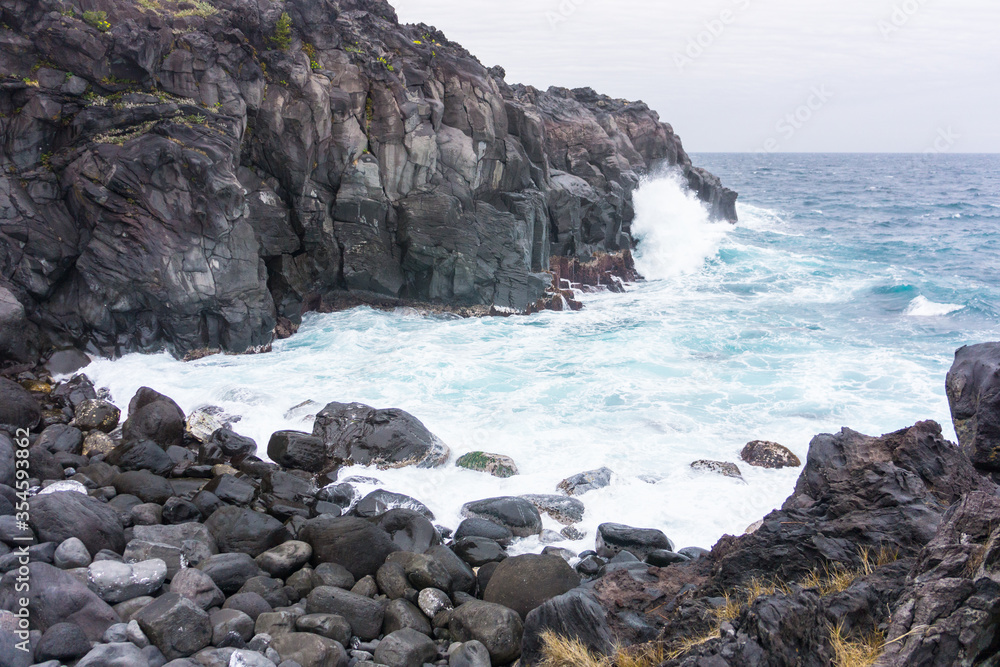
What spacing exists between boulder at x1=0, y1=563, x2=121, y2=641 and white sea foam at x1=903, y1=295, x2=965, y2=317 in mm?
27129

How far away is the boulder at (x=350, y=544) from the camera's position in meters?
9.30

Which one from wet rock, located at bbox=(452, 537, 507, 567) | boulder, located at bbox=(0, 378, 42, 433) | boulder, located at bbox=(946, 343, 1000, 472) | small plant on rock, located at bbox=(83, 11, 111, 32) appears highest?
small plant on rock, located at bbox=(83, 11, 111, 32)

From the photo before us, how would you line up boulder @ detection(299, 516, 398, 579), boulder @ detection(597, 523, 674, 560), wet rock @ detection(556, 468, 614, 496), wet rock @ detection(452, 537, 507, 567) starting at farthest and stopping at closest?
wet rock @ detection(556, 468, 614, 496)
boulder @ detection(597, 523, 674, 560)
wet rock @ detection(452, 537, 507, 567)
boulder @ detection(299, 516, 398, 579)

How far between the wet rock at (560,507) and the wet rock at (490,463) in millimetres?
1155

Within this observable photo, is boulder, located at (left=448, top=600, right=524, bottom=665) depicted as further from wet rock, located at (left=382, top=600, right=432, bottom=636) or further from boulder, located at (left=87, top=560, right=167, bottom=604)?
boulder, located at (left=87, top=560, right=167, bottom=604)

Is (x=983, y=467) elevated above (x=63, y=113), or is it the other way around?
(x=63, y=113)

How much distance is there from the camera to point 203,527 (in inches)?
382

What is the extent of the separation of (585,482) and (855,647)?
7.69 metres

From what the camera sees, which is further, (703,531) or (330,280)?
(330,280)

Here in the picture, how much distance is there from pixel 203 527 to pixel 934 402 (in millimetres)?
16623

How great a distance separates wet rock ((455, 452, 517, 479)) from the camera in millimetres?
12836

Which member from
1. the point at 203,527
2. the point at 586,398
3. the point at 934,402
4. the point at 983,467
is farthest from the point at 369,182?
the point at 983,467

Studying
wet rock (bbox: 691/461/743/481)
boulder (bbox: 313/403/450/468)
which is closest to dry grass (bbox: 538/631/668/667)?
boulder (bbox: 313/403/450/468)

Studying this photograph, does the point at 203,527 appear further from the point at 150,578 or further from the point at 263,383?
the point at 263,383
